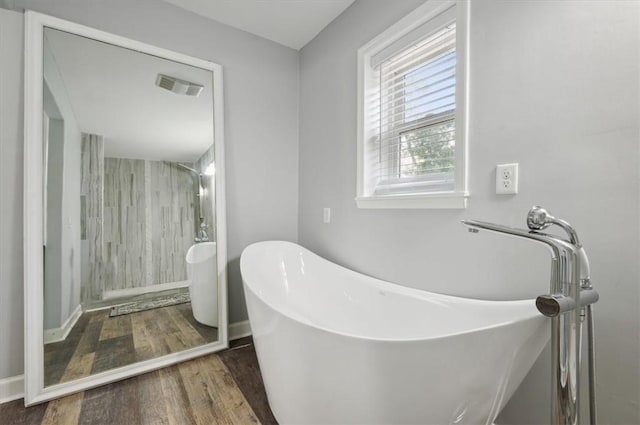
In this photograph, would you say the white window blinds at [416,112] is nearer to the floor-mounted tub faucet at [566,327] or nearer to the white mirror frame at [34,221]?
the floor-mounted tub faucet at [566,327]

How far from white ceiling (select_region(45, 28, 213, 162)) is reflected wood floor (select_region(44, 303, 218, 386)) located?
1014 millimetres

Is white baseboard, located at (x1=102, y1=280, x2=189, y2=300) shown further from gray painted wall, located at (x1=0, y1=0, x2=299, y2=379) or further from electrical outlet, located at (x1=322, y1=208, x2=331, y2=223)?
electrical outlet, located at (x1=322, y1=208, x2=331, y2=223)

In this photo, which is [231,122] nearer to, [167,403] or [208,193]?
[208,193]

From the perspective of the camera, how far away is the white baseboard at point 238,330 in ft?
7.22

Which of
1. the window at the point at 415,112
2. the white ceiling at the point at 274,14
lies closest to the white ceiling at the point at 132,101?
the white ceiling at the point at 274,14

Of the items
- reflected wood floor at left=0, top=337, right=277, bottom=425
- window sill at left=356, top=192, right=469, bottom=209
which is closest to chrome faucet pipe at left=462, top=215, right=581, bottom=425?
window sill at left=356, top=192, right=469, bottom=209

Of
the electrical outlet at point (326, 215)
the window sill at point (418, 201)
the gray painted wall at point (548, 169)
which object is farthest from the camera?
the electrical outlet at point (326, 215)

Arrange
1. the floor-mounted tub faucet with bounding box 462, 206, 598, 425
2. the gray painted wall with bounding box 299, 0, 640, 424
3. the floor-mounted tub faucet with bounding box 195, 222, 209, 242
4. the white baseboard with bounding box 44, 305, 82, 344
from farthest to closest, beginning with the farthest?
the floor-mounted tub faucet with bounding box 195, 222, 209, 242 < the white baseboard with bounding box 44, 305, 82, 344 < the gray painted wall with bounding box 299, 0, 640, 424 < the floor-mounted tub faucet with bounding box 462, 206, 598, 425

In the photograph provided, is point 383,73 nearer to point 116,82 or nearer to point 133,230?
point 116,82

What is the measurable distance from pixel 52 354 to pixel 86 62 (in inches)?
64.9

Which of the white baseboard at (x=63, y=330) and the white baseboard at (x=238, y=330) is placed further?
the white baseboard at (x=238, y=330)

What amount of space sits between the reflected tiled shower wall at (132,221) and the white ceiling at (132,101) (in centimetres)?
10

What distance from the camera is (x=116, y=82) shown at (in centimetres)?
174

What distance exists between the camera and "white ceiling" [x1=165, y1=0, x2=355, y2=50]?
1914mm
